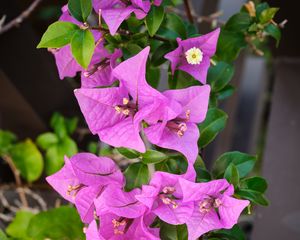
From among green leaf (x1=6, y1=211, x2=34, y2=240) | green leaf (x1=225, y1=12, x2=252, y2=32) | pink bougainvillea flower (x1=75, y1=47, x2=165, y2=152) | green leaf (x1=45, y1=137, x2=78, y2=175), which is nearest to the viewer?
pink bougainvillea flower (x1=75, y1=47, x2=165, y2=152)

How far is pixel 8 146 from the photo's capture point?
3.72ft

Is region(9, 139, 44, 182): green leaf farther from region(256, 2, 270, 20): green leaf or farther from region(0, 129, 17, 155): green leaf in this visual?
region(256, 2, 270, 20): green leaf

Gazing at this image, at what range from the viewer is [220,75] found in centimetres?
77

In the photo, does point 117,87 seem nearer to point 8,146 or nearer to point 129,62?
point 129,62

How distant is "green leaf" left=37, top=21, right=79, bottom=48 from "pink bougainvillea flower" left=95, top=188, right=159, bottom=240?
18 cm

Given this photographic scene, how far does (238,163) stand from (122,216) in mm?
197

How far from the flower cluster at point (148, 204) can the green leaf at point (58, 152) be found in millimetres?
466

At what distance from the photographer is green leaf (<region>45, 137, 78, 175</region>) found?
110cm

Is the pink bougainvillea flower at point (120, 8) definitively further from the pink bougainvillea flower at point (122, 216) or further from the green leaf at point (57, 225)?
the green leaf at point (57, 225)

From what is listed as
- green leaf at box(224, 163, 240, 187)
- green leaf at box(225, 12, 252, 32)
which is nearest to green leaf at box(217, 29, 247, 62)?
green leaf at box(225, 12, 252, 32)

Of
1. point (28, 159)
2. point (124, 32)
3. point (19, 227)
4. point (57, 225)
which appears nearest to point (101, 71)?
point (124, 32)

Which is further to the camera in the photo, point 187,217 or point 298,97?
point 298,97

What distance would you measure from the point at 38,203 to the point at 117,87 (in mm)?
718

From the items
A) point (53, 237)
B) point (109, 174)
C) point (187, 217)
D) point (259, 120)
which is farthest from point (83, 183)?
point (259, 120)
